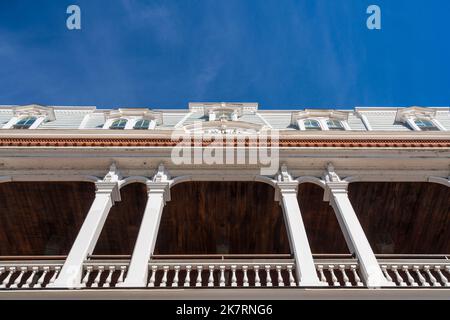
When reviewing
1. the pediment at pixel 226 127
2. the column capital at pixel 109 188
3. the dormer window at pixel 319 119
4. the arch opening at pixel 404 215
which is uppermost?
the dormer window at pixel 319 119

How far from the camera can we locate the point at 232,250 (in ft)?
49.5

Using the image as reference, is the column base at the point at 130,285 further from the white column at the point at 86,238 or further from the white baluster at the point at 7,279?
the white baluster at the point at 7,279

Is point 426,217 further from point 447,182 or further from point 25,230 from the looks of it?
point 25,230

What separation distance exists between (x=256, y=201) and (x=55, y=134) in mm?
7177

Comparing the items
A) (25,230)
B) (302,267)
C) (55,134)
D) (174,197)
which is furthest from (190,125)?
(302,267)

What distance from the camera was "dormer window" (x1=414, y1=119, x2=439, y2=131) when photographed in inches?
637

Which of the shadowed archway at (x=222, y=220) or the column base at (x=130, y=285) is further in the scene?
the shadowed archway at (x=222, y=220)

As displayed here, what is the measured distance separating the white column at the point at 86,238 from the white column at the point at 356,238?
6.22m

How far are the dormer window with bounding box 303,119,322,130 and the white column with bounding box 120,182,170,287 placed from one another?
7.11m

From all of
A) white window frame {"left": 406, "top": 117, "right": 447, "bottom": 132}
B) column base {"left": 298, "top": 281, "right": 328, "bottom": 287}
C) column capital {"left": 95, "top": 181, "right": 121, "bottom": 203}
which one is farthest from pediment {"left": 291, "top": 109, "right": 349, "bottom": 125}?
column base {"left": 298, "top": 281, "right": 328, "bottom": 287}

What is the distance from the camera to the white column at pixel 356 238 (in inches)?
344

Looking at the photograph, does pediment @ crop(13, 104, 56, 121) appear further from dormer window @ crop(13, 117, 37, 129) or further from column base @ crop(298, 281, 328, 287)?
column base @ crop(298, 281, 328, 287)

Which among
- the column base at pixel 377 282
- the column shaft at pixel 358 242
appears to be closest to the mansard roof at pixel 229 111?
the column shaft at pixel 358 242

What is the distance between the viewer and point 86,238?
384 inches
